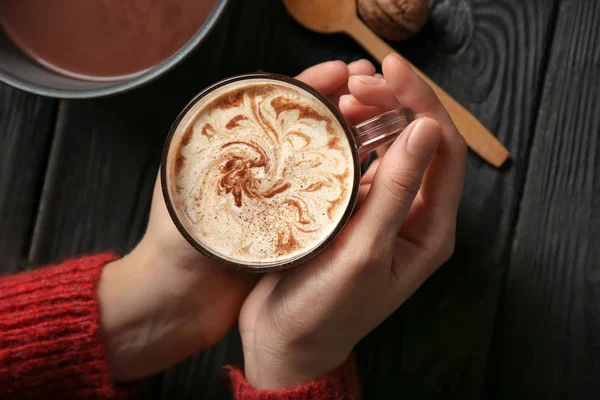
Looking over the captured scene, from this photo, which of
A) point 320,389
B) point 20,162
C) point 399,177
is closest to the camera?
point 399,177

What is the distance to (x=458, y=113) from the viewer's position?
748 millimetres

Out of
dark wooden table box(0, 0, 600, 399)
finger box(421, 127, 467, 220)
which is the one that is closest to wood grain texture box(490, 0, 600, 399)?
dark wooden table box(0, 0, 600, 399)

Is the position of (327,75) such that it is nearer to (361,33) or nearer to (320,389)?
(361,33)

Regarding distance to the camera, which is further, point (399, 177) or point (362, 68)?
point (362, 68)

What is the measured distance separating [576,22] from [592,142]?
0.59ft

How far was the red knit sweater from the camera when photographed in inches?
27.7

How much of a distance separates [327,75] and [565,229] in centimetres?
43

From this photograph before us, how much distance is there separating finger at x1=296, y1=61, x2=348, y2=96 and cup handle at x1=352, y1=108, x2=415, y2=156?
133 millimetres

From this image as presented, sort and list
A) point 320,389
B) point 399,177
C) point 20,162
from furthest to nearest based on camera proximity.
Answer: point 20,162, point 320,389, point 399,177

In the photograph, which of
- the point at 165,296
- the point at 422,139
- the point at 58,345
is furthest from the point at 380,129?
the point at 58,345

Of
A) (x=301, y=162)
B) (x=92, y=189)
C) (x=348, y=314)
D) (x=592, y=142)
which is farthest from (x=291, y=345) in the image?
(x=592, y=142)

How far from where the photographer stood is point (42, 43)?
2.18 ft

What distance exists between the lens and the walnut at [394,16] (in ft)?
2.37

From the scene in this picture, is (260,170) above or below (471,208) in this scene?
above
